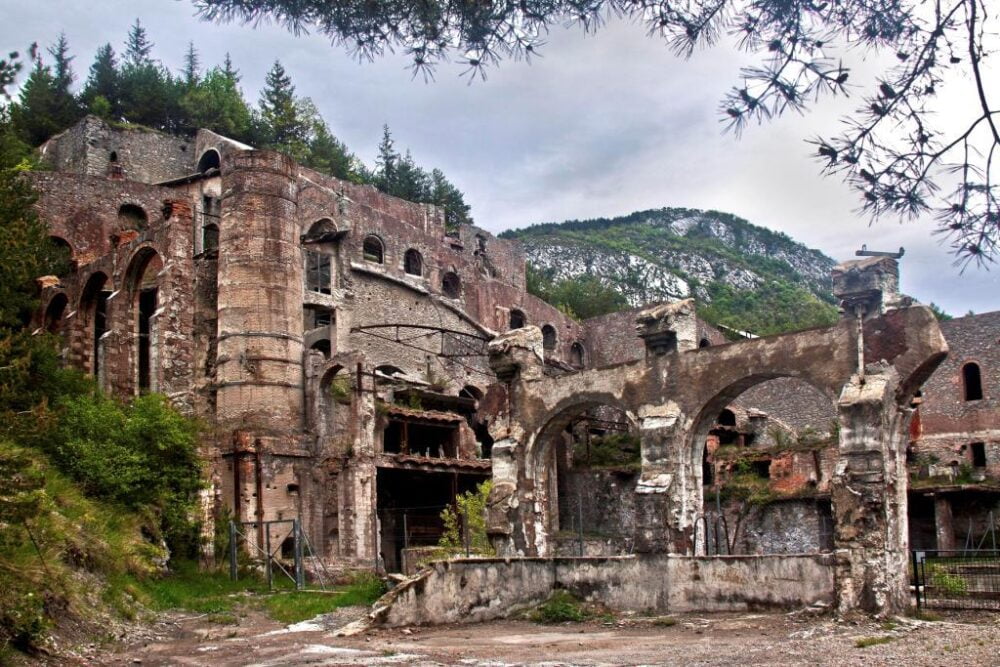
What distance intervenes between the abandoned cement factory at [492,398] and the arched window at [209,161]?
115 mm

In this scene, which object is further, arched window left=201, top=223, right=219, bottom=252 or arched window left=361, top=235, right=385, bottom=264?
arched window left=201, top=223, right=219, bottom=252

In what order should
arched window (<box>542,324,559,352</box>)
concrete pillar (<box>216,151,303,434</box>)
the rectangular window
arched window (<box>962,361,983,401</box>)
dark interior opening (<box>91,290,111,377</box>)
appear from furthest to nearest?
arched window (<box>542,324,559,352</box>) → arched window (<box>962,361,983,401</box>) → the rectangular window → dark interior opening (<box>91,290,111,377</box>) → concrete pillar (<box>216,151,303,434</box>)

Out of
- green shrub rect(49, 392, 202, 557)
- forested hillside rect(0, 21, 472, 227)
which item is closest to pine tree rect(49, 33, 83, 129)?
forested hillside rect(0, 21, 472, 227)

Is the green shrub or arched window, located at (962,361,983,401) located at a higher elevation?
arched window, located at (962,361,983,401)

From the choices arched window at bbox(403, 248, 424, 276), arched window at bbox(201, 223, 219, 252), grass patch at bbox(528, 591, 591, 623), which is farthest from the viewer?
arched window at bbox(201, 223, 219, 252)

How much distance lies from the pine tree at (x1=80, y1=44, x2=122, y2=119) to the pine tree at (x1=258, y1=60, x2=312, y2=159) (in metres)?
6.85

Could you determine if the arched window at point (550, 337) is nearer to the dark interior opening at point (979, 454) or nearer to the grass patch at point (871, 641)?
the dark interior opening at point (979, 454)

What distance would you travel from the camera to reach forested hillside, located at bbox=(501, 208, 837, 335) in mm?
82750

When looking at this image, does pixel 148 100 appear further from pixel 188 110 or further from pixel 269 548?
pixel 269 548

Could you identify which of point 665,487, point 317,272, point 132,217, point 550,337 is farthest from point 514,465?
point 550,337

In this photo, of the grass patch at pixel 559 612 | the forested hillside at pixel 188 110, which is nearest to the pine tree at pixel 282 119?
the forested hillside at pixel 188 110

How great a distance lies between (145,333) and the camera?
34781 millimetres

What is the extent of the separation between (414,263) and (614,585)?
1035 inches

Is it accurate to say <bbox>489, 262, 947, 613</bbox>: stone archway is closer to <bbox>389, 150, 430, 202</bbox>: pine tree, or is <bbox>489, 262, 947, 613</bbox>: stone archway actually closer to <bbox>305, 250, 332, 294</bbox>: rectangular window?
<bbox>305, 250, 332, 294</bbox>: rectangular window
